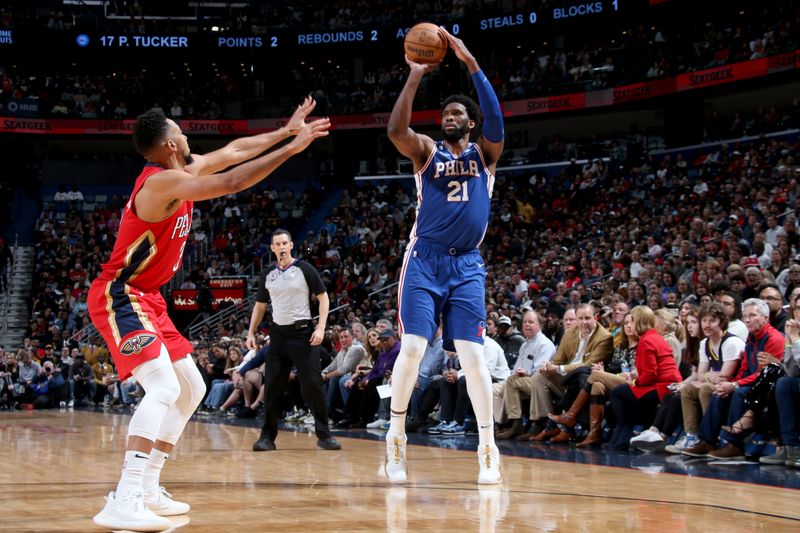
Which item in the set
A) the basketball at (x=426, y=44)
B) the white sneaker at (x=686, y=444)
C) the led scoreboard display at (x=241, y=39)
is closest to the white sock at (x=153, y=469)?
the basketball at (x=426, y=44)

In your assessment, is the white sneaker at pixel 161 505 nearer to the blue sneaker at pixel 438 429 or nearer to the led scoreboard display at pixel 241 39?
the blue sneaker at pixel 438 429

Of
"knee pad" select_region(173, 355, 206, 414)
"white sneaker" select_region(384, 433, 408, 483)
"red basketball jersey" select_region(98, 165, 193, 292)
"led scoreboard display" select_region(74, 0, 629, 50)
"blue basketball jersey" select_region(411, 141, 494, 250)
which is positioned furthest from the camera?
"led scoreboard display" select_region(74, 0, 629, 50)

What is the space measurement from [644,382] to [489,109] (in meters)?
3.71

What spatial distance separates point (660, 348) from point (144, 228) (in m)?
5.24

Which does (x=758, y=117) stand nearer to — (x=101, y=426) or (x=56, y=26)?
(x=101, y=426)

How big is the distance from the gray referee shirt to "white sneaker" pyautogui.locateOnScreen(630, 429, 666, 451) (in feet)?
10.4

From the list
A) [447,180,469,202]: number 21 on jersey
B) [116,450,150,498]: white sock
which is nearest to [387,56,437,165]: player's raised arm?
[447,180,469,202]: number 21 on jersey

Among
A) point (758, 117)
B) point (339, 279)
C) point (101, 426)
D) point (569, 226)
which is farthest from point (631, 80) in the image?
point (101, 426)

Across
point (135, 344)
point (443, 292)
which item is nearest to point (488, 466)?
point (443, 292)

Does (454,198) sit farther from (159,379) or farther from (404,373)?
(159,379)

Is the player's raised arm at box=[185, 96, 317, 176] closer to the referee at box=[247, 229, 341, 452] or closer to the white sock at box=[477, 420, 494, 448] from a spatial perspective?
the white sock at box=[477, 420, 494, 448]

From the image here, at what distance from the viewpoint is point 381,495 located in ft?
16.2

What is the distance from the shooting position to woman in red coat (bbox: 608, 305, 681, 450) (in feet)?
26.5

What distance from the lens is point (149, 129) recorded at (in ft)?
14.9
